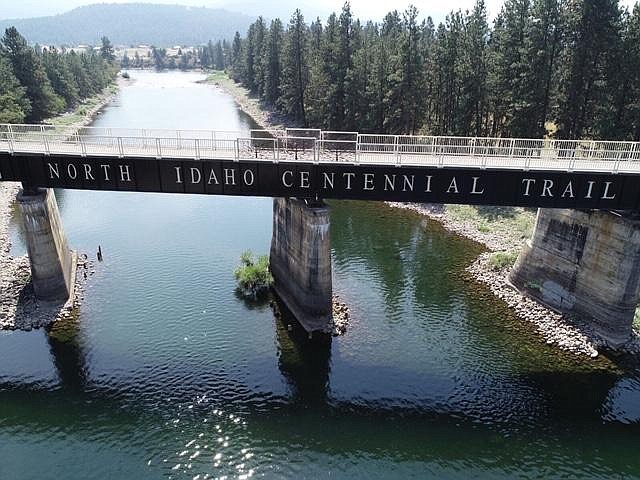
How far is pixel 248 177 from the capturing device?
1342 inches

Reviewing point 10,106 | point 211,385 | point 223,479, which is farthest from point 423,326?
point 10,106

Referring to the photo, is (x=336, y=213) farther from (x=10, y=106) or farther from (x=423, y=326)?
(x=10, y=106)

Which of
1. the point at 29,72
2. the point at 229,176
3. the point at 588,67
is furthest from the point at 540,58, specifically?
the point at 29,72

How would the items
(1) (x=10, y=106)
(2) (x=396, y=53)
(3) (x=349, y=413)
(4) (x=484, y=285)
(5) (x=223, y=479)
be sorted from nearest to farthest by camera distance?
(5) (x=223, y=479) < (3) (x=349, y=413) < (4) (x=484, y=285) < (2) (x=396, y=53) < (1) (x=10, y=106)

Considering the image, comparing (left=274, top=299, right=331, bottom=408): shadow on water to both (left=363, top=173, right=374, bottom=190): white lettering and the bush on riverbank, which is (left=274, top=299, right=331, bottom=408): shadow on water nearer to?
the bush on riverbank

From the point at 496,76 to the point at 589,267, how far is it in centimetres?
3073

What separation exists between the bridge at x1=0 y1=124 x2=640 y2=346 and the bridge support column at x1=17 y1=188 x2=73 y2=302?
0.10 metres

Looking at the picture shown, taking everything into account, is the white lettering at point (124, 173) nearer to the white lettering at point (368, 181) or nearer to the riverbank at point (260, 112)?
the white lettering at point (368, 181)

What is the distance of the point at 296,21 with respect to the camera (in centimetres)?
→ 9800

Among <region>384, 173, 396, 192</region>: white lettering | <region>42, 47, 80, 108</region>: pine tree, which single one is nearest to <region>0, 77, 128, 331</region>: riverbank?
<region>384, 173, 396, 192</region>: white lettering

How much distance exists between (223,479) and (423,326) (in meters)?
19.2

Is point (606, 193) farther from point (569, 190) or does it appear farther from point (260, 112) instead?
point (260, 112)

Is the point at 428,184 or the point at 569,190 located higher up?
the point at 428,184

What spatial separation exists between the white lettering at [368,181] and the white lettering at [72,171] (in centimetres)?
1941
